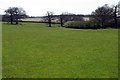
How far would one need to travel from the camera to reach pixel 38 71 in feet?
35.2

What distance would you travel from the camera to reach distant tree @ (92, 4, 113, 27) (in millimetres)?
73875

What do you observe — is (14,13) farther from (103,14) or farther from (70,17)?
(103,14)

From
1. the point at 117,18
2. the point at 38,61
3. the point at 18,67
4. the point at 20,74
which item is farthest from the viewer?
the point at 117,18

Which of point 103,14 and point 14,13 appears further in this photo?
point 14,13

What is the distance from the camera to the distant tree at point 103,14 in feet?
242

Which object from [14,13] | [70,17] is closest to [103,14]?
[70,17]

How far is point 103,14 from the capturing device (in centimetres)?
7469

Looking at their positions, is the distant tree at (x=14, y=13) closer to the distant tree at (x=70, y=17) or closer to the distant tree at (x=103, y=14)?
the distant tree at (x=70, y=17)

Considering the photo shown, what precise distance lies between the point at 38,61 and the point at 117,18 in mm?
69262

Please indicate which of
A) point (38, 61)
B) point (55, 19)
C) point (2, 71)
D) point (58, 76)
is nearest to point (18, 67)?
point (2, 71)

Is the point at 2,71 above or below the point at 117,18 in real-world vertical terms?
below

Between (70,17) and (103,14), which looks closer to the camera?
(103,14)

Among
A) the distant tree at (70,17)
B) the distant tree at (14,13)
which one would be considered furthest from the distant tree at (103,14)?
the distant tree at (14,13)

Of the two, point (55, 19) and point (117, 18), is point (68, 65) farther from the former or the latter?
point (55, 19)
